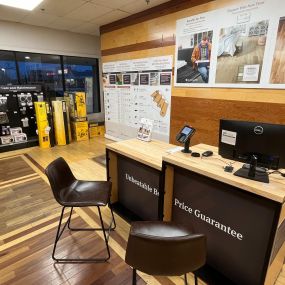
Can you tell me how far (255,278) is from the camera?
1471mm

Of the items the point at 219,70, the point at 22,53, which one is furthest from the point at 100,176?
the point at 22,53

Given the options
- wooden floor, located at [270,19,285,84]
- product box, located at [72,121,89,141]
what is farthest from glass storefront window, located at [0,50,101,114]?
wooden floor, located at [270,19,285,84]

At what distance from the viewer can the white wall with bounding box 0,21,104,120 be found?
193 inches

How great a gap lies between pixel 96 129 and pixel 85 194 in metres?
4.43

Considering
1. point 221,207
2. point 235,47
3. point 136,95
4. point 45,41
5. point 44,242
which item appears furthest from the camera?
point 45,41

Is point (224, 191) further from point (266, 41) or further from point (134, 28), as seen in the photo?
point (134, 28)

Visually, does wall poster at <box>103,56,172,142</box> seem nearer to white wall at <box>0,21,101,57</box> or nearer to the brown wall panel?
the brown wall panel

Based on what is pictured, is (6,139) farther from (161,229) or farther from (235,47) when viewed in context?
(235,47)

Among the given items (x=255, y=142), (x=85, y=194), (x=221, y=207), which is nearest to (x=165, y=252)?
(x=221, y=207)

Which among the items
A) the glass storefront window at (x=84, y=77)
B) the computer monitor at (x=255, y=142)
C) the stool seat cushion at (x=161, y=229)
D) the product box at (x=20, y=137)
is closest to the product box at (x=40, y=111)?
the product box at (x=20, y=137)

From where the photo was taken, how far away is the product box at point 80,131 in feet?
18.3

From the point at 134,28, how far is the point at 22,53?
2.96 metres

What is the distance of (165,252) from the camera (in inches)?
38.4

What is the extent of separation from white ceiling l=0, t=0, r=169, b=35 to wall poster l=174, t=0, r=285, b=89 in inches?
39.1
